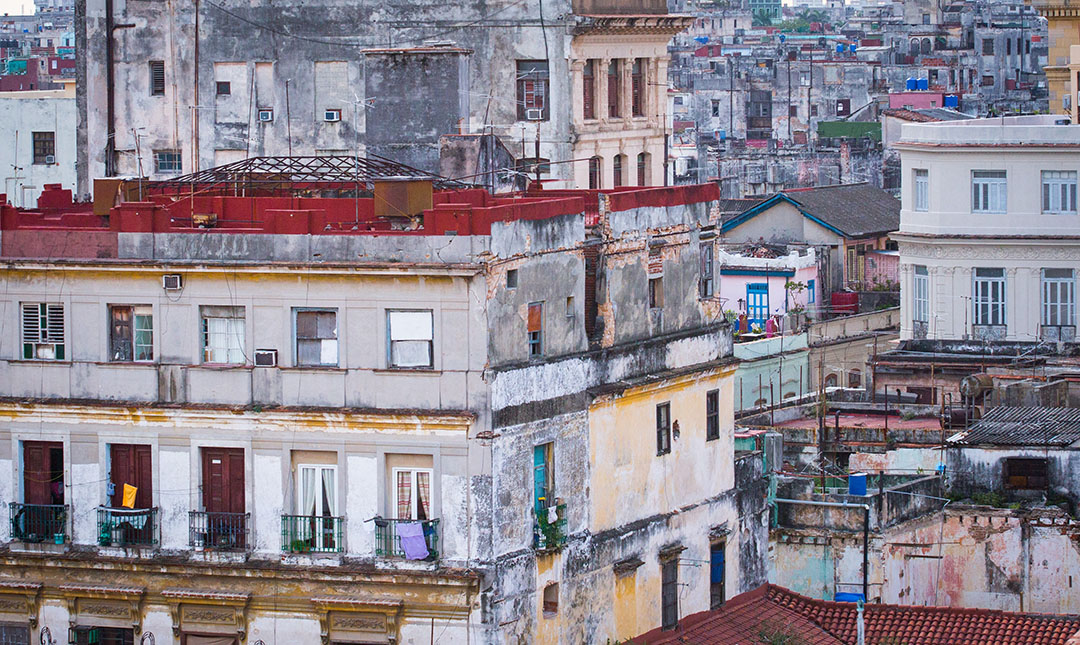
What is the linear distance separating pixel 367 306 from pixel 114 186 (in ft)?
23.5

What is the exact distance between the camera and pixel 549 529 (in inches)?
1831

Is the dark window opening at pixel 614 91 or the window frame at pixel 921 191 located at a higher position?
the dark window opening at pixel 614 91

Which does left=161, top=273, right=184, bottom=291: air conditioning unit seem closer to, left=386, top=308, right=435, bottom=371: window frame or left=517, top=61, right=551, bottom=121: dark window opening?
left=386, top=308, right=435, bottom=371: window frame

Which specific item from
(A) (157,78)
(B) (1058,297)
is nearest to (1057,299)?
(B) (1058,297)

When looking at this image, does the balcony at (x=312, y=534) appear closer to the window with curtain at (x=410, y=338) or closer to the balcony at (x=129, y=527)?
the balcony at (x=129, y=527)

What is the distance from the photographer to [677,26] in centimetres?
7538

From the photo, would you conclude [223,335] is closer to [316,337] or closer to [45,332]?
[316,337]

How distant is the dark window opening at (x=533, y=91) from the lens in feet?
233

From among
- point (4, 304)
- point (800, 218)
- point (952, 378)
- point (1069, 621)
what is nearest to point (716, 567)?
point (1069, 621)

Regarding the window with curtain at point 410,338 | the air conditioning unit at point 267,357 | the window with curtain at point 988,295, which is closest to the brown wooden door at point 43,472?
the air conditioning unit at point 267,357

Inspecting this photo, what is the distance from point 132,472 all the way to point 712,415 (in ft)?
39.9

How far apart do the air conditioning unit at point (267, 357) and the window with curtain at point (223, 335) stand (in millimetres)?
426

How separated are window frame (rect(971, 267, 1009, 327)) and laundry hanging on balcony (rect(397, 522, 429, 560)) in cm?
3626

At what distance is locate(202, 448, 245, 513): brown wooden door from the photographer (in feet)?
152
